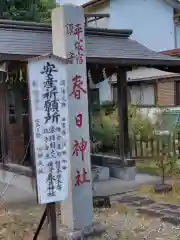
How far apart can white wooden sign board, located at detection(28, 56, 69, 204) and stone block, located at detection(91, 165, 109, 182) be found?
459 centimetres

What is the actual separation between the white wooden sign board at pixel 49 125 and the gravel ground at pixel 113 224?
1.34 m

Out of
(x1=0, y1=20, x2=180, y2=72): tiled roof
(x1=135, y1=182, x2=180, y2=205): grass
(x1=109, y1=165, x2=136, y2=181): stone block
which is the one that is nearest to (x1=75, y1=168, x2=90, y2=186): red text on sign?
(x1=0, y1=20, x2=180, y2=72): tiled roof

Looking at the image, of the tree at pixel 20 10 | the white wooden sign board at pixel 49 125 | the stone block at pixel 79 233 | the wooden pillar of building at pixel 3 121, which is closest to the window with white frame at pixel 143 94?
the tree at pixel 20 10

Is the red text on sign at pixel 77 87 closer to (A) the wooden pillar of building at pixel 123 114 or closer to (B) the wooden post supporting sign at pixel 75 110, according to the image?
(B) the wooden post supporting sign at pixel 75 110

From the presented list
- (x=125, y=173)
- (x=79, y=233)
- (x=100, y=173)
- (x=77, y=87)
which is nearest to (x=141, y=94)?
(x=125, y=173)

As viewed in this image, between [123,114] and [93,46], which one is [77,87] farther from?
[123,114]

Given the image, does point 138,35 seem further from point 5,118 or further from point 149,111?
point 5,118

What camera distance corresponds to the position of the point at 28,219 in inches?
271

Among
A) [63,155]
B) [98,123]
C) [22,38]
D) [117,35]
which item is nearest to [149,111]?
[98,123]

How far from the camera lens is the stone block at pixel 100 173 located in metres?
9.51

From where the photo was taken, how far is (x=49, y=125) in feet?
Answer: 15.7

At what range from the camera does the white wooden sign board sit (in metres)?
4.70

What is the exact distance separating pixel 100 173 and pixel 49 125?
16.6 feet

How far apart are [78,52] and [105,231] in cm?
277
